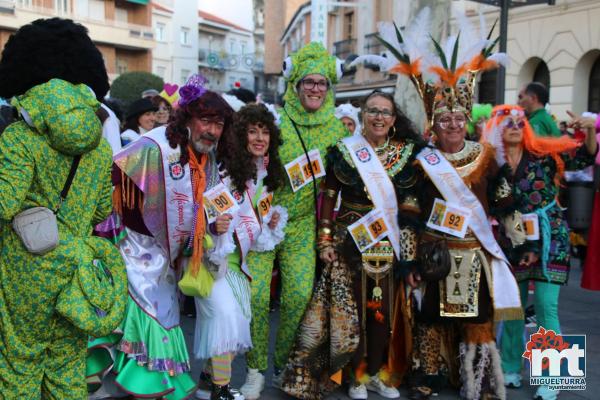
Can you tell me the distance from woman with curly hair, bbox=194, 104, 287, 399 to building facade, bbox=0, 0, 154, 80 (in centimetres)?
3834

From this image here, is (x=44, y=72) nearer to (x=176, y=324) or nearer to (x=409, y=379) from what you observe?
(x=176, y=324)

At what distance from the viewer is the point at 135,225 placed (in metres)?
3.70

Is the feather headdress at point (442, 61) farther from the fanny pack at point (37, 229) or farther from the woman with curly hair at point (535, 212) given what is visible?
the fanny pack at point (37, 229)

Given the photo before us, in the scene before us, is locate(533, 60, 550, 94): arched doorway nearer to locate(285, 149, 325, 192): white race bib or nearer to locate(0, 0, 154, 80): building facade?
locate(285, 149, 325, 192): white race bib

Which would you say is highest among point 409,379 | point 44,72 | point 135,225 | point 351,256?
point 44,72

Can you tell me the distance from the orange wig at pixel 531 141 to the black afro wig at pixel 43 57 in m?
2.77

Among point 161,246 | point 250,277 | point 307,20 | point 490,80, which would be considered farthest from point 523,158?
point 307,20

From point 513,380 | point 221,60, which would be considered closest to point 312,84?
point 513,380

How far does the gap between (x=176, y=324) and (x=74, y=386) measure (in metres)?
0.90

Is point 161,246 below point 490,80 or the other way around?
below

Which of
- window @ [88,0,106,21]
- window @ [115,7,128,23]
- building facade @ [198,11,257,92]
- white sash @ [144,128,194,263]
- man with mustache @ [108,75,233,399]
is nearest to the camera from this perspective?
man with mustache @ [108,75,233,399]

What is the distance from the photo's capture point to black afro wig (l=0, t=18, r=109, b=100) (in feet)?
9.18

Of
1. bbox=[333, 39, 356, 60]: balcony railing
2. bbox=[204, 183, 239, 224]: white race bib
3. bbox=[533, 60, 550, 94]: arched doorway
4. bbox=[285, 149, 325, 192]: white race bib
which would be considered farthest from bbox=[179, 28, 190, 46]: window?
bbox=[204, 183, 239, 224]: white race bib

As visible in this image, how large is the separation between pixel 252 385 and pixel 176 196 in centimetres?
139
